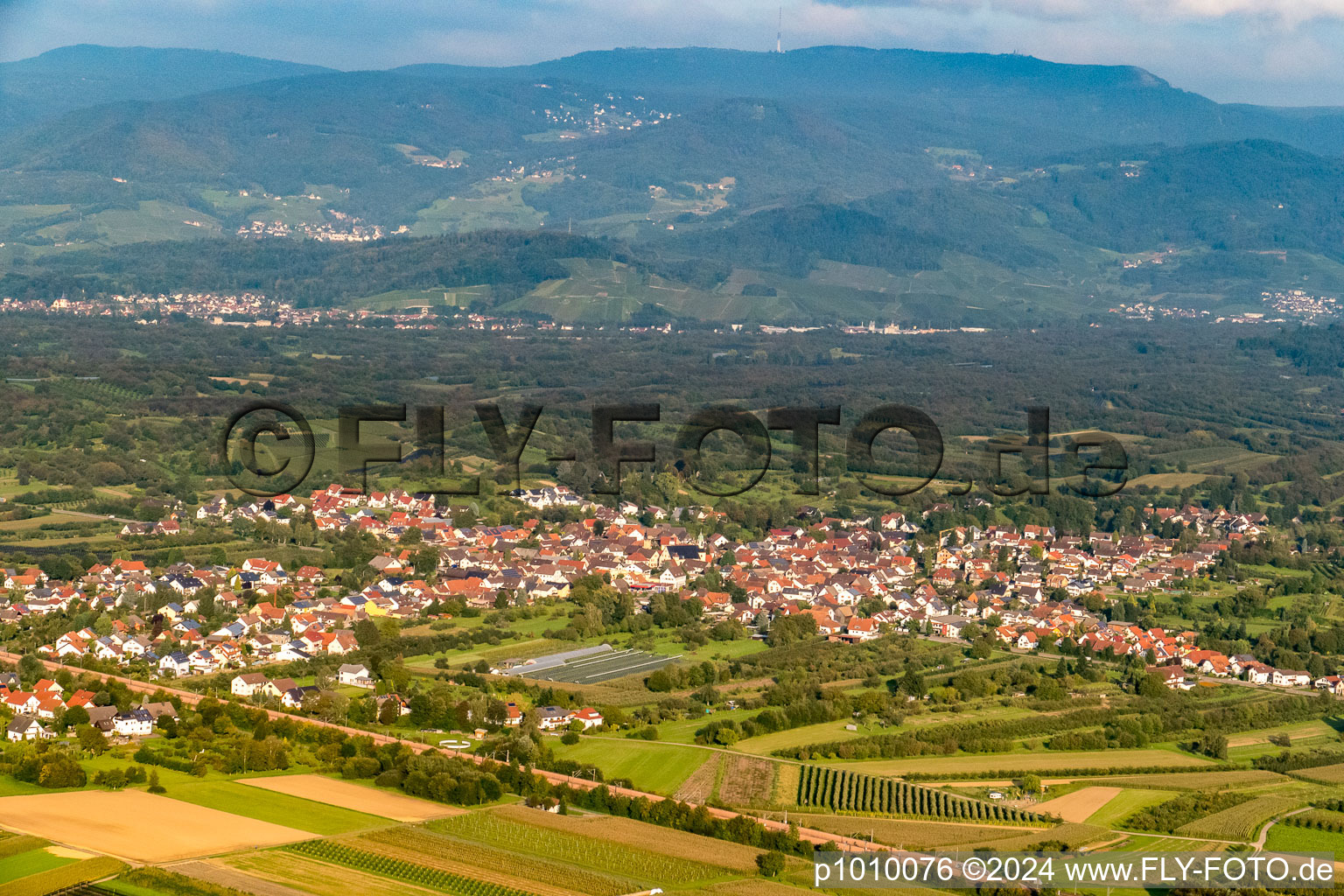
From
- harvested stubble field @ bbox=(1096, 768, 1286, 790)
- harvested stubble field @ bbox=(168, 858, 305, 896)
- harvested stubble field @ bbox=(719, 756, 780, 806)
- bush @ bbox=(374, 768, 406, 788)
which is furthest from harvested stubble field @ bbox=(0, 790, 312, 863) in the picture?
harvested stubble field @ bbox=(1096, 768, 1286, 790)

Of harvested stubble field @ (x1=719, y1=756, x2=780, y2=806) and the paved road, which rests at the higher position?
the paved road

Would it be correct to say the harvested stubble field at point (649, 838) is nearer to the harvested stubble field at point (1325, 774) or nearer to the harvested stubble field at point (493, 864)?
the harvested stubble field at point (493, 864)

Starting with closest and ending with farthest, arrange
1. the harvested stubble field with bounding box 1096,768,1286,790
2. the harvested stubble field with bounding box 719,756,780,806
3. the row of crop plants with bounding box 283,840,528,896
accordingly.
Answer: the row of crop plants with bounding box 283,840,528,896 < the harvested stubble field with bounding box 719,756,780,806 < the harvested stubble field with bounding box 1096,768,1286,790

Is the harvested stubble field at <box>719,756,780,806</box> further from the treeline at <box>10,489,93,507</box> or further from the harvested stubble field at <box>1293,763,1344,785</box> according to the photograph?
the treeline at <box>10,489,93,507</box>

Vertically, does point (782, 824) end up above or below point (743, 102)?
below

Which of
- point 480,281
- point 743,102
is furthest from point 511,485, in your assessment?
point 743,102

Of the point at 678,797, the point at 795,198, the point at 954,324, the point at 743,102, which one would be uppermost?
the point at 743,102

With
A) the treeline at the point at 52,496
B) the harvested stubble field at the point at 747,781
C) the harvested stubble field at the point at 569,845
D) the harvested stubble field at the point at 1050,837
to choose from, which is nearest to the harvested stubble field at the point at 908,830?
the harvested stubble field at the point at 1050,837

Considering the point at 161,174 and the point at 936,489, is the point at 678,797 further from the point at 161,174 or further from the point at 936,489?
the point at 161,174
